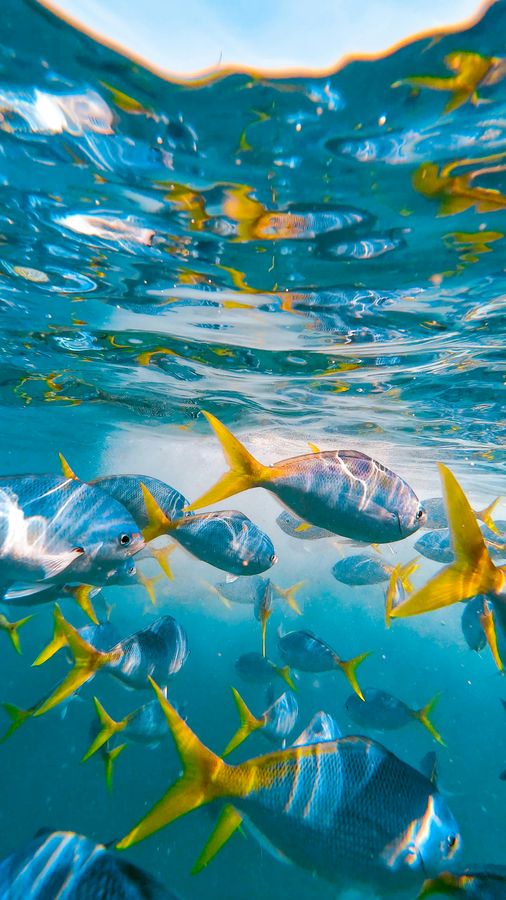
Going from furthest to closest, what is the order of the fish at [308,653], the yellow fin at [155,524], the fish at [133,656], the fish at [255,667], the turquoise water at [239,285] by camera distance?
the fish at [255,667] < the fish at [308,653] < the turquoise water at [239,285] < the yellow fin at [155,524] < the fish at [133,656]

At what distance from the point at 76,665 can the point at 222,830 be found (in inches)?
78.4

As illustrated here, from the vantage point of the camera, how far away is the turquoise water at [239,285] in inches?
186

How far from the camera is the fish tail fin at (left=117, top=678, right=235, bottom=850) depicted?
2672mm

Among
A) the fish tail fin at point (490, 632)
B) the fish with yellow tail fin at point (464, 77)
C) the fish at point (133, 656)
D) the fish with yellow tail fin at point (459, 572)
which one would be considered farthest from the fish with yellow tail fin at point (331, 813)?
the fish with yellow tail fin at point (464, 77)

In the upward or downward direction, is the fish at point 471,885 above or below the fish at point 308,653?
above

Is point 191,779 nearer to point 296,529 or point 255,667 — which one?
point 296,529

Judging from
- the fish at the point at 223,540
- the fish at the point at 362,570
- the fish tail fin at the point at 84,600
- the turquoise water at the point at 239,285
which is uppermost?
the turquoise water at the point at 239,285

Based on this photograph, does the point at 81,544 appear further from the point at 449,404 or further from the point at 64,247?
the point at 449,404

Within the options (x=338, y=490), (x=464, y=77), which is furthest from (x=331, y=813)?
(x=464, y=77)

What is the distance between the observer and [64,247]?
7648 mm

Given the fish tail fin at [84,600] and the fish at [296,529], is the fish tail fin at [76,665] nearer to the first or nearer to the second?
the fish tail fin at [84,600]

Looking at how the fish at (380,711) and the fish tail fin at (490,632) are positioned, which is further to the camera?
the fish at (380,711)

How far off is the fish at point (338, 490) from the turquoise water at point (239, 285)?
2703mm

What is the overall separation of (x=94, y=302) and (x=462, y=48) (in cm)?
753
